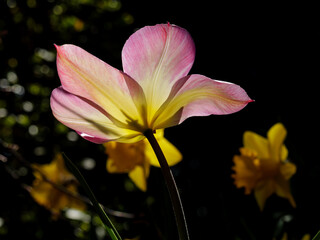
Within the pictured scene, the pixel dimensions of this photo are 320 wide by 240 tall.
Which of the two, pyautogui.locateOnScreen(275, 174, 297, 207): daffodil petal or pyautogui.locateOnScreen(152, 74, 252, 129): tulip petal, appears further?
pyautogui.locateOnScreen(275, 174, 297, 207): daffodil petal

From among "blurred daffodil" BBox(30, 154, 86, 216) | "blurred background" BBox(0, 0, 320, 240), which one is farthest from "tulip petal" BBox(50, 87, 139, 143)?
"blurred background" BBox(0, 0, 320, 240)

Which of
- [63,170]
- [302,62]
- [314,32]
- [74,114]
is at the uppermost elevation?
[74,114]

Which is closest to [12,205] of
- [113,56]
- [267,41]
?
[113,56]

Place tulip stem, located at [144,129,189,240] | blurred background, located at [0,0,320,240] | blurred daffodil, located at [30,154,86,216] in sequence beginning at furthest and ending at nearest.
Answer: blurred background, located at [0,0,320,240], blurred daffodil, located at [30,154,86,216], tulip stem, located at [144,129,189,240]

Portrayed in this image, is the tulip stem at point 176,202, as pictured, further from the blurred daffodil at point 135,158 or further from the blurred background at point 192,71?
the blurred background at point 192,71

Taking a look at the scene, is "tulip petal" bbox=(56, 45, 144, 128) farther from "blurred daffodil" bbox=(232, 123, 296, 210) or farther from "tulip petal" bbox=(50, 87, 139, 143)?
"blurred daffodil" bbox=(232, 123, 296, 210)

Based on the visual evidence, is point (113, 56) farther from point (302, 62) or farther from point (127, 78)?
point (127, 78)
